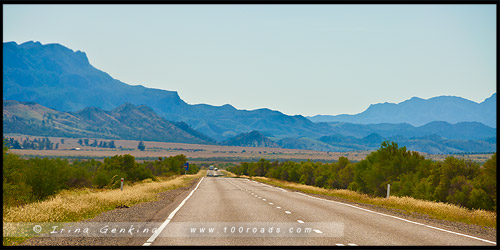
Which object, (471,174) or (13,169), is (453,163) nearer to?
(471,174)

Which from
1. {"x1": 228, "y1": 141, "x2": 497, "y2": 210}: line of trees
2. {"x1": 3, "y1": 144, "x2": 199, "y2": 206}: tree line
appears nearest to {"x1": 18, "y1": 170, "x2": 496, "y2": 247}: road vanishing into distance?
{"x1": 3, "y1": 144, "x2": 199, "y2": 206}: tree line

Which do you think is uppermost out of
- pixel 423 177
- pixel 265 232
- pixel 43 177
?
pixel 265 232

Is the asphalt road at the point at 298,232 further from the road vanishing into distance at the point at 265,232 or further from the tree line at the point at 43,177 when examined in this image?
the tree line at the point at 43,177

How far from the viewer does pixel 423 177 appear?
1850 inches

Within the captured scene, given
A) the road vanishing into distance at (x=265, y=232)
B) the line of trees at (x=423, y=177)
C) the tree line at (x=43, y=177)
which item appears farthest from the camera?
the line of trees at (x=423, y=177)

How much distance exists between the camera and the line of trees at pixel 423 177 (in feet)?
110

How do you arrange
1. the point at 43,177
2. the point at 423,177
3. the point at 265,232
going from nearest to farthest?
the point at 265,232 < the point at 43,177 < the point at 423,177

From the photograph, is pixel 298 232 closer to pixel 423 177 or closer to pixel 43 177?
pixel 43 177

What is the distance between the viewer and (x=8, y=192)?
991 inches

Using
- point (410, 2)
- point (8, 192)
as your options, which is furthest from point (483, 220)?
point (8, 192)

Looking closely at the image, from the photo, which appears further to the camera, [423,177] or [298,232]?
[423,177]

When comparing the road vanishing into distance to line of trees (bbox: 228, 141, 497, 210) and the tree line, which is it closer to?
the tree line

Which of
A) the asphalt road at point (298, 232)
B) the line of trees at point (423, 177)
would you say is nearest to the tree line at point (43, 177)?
the asphalt road at point (298, 232)

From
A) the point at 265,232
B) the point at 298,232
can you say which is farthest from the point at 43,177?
the point at 298,232
